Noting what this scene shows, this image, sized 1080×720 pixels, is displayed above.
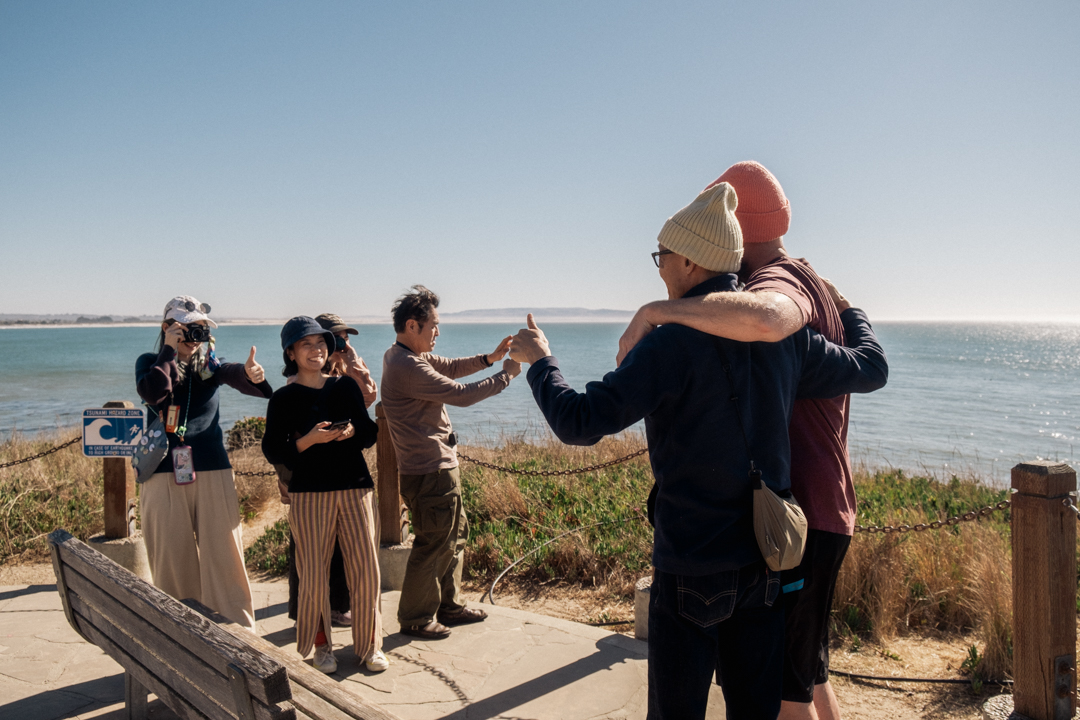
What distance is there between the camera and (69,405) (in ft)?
106

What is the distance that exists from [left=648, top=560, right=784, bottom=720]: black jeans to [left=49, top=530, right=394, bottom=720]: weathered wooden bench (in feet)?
2.45

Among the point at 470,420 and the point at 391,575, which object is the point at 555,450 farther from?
the point at 470,420

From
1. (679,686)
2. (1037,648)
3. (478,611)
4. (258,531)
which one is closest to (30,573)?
(258,531)

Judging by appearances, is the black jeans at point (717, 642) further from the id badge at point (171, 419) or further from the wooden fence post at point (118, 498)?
the wooden fence post at point (118, 498)

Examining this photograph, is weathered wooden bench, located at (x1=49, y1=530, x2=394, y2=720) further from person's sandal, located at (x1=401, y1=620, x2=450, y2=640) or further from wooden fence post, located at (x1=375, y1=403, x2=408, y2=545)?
wooden fence post, located at (x1=375, y1=403, x2=408, y2=545)

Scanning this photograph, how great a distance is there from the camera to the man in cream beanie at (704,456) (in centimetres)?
191

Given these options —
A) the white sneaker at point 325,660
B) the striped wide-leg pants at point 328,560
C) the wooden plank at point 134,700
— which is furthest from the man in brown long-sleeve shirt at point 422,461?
the wooden plank at point 134,700

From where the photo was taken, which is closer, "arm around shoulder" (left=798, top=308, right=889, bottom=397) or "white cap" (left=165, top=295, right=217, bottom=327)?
"arm around shoulder" (left=798, top=308, right=889, bottom=397)

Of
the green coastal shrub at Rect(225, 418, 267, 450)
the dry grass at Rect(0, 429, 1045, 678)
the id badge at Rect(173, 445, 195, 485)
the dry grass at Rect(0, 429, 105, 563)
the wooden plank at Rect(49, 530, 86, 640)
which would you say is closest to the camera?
the wooden plank at Rect(49, 530, 86, 640)

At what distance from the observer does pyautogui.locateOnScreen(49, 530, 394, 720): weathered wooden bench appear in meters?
1.73

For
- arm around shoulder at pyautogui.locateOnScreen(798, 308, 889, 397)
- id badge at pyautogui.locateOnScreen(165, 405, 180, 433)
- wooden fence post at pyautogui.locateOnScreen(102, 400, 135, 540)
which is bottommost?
wooden fence post at pyautogui.locateOnScreen(102, 400, 135, 540)

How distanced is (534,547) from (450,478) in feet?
6.34

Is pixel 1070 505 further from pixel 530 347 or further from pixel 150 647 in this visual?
pixel 150 647

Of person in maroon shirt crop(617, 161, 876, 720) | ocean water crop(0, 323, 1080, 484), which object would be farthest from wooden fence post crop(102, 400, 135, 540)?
ocean water crop(0, 323, 1080, 484)
